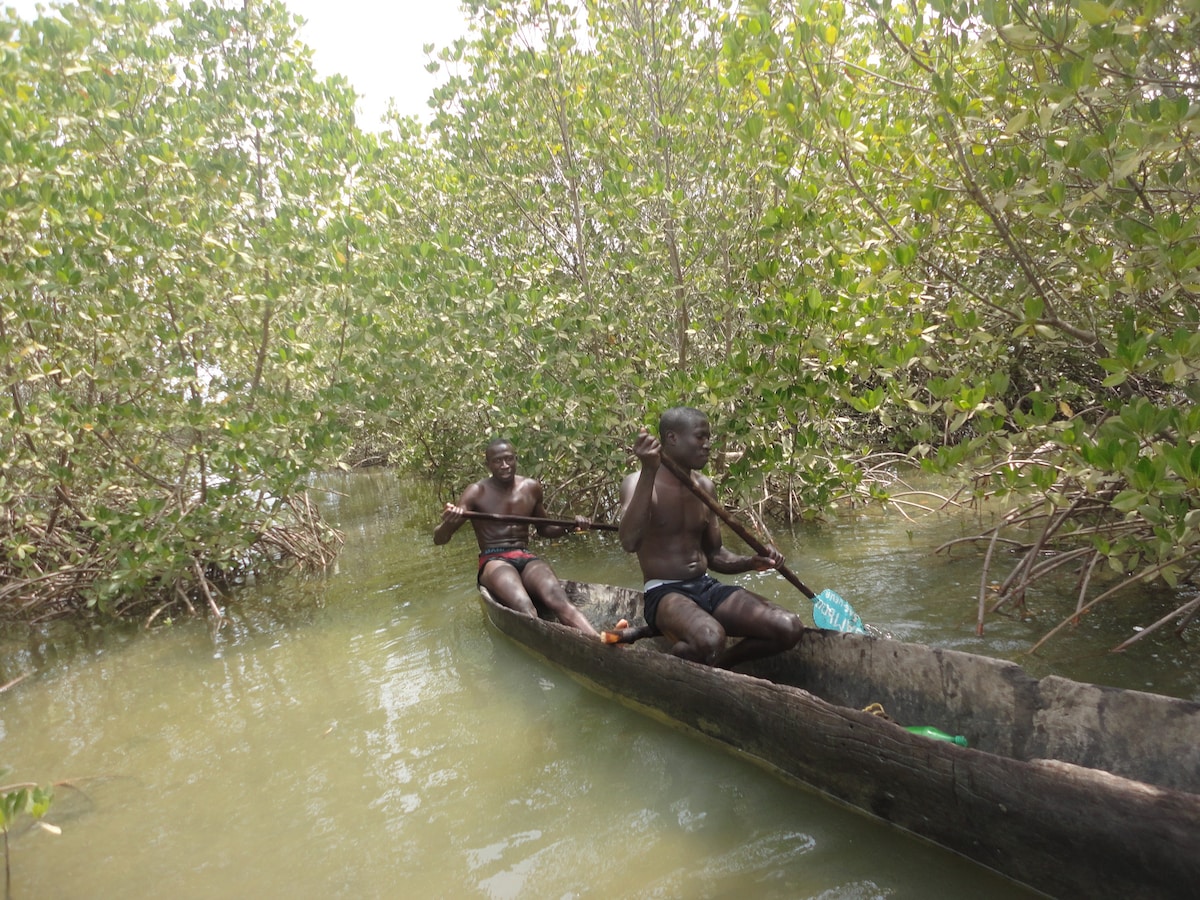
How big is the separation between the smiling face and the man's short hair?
210 cm

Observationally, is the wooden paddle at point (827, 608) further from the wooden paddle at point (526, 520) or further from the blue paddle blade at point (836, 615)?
the wooden paddle at point (526, 520)

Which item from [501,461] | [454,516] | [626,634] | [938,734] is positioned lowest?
[938,734]

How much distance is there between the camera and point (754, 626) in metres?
3.41

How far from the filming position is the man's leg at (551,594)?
4.64m

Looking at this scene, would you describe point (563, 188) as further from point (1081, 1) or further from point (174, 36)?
point (1081, 1)

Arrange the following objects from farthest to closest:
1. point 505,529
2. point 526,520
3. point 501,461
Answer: point 505,529 < point 501,461 < point 526,520

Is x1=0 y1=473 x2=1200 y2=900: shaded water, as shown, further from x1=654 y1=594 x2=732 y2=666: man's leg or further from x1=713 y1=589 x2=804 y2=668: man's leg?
x1=713 y1=589 x2=804 y2=668: man's leg

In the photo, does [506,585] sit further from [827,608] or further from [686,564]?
[827,608]

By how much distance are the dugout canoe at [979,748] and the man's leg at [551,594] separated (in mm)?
909

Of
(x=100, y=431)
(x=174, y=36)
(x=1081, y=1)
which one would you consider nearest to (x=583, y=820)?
(x=1081, y=1)

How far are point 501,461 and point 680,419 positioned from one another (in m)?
2.24

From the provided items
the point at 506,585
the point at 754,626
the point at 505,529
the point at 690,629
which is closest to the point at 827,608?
the point at 754,626

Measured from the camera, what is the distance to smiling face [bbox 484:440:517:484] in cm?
552

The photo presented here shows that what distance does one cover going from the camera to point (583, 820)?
9.10ft
